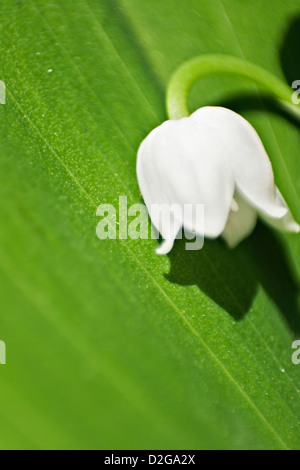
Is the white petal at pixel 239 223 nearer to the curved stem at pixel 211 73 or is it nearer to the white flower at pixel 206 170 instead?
the white flower at pixel 206 170

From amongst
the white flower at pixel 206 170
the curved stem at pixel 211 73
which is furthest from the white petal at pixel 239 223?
the curved stem at pixel 211 73

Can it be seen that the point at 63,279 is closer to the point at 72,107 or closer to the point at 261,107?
the point at 72,107

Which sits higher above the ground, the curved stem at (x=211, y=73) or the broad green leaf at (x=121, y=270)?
the curved stem at (x=211, y=73)

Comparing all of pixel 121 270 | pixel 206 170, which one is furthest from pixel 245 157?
pixel 121 270

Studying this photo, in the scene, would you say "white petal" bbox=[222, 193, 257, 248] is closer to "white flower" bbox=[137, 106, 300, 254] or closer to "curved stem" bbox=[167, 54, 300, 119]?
"white flower" bbox=[137, 106, 300, 254]

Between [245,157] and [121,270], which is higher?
[245,157]

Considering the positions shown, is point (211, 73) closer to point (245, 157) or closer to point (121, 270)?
point (245, 157)
